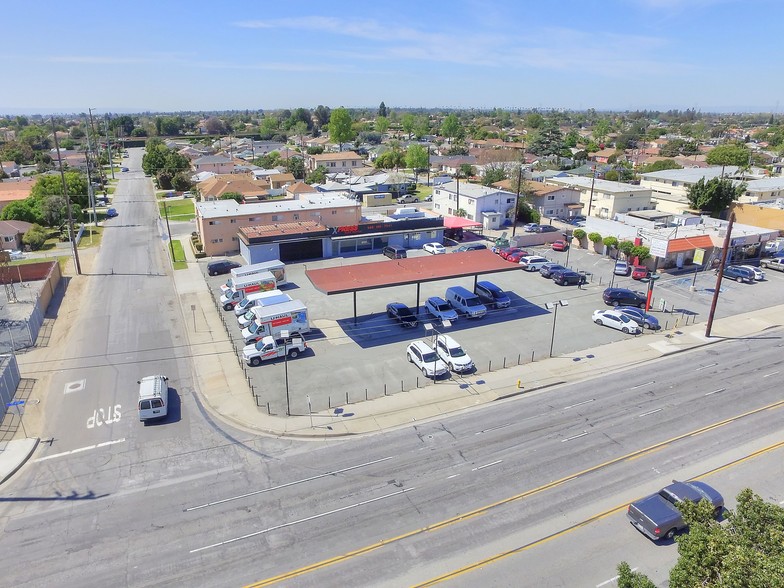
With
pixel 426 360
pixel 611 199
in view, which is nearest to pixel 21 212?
pixel 426 360

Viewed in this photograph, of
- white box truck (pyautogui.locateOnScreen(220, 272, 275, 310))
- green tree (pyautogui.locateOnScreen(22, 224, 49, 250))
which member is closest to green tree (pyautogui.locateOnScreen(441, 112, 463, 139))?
green tree (pyautogui.locateOnScreen(22, 224, 49, 250))

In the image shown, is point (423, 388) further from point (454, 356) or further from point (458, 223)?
point (458, 223)

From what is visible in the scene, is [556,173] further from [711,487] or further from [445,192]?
[711,487]

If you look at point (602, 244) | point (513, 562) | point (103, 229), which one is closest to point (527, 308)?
point (602, 244)

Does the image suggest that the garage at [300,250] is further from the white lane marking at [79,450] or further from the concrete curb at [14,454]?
the concrete curb at [14,454]

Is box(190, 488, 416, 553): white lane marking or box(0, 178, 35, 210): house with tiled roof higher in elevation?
box(0, 178, 35, 210): house with tiled roof

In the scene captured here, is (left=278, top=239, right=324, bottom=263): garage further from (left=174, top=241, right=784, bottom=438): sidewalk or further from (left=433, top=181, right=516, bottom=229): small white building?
(left=433, top=181, right=516, bottom=229): small white building
